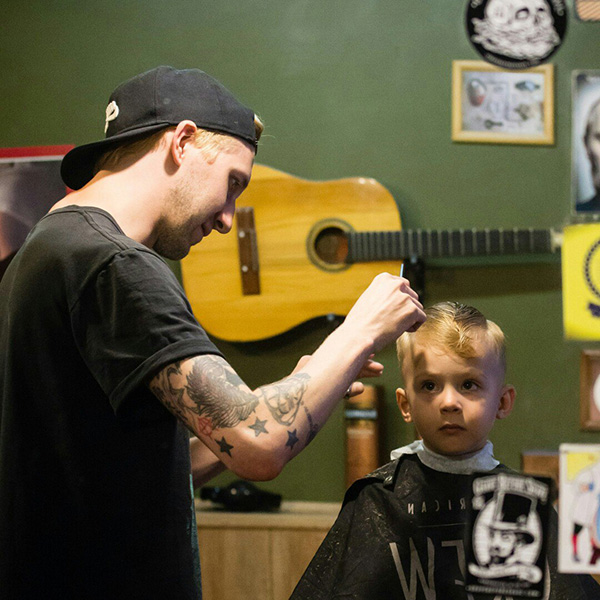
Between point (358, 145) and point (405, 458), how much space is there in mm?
1056

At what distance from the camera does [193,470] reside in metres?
1.42

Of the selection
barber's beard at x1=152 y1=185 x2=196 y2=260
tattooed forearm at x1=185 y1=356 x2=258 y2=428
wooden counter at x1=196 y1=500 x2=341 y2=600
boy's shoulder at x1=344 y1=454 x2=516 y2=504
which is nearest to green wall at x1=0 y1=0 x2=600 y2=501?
wooden counter at x1=196 y1=500 x2=341 y2=600

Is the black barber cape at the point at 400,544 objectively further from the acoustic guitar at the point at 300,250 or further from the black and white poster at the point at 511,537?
the acoustic guitar at the point at 300,250

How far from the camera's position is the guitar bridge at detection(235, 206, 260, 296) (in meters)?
2.25

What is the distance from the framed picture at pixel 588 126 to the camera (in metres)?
1.59

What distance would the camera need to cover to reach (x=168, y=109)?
122 centimetres

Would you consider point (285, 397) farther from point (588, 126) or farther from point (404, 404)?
point (588, 126)

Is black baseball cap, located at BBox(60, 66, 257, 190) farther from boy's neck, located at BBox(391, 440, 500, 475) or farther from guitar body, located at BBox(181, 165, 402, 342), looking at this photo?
guitar body, located at BBox(181, 165, 402, 342)

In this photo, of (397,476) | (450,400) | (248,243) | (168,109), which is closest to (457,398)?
(450,400)

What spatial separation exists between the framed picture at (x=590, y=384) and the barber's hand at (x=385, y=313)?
79 cm

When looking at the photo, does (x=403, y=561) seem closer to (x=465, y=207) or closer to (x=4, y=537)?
(x=4, y=537)

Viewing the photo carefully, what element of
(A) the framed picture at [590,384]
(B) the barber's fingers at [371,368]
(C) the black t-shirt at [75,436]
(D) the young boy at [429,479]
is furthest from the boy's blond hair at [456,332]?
(C) the black t-shirt at [75,436]

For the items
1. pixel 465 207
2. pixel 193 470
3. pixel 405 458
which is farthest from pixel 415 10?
pixel 193 470

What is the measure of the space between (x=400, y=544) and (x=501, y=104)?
111cm
